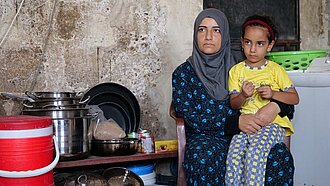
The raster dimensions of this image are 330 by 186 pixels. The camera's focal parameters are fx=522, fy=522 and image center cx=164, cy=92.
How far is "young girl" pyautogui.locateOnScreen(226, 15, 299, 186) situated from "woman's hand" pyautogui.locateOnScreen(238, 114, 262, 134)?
0.9 inches

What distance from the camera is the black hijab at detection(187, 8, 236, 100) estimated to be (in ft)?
9.84

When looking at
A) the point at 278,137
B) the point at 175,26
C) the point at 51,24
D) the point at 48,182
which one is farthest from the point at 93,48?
the point at 278,137

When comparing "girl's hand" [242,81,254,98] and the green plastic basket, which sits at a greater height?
the green plastic basket

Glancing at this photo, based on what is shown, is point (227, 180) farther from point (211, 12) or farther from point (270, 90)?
point (211, 12)

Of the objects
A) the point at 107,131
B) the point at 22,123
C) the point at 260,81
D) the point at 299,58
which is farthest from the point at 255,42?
the point at 22,123

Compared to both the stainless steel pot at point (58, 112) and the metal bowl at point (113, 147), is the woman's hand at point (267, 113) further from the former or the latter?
the stainless steel pot at point (58, 112)

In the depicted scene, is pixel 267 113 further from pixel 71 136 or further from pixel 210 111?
pixel 71 136

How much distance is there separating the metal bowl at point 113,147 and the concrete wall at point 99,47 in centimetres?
48

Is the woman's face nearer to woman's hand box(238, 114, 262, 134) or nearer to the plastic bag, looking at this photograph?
woman's hand box(238, 114, 262, 134)

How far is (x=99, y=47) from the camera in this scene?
133 inches

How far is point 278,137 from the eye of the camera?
2.78m

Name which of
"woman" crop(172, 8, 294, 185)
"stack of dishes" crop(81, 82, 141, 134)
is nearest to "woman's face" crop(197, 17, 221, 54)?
"woman" crop(172, 8, 294, 185)

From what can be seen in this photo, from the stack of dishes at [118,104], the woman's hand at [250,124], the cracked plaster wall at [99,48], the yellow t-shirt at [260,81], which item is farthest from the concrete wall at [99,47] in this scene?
the woman's hand at [250,124]

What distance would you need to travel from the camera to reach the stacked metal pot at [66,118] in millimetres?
2719
